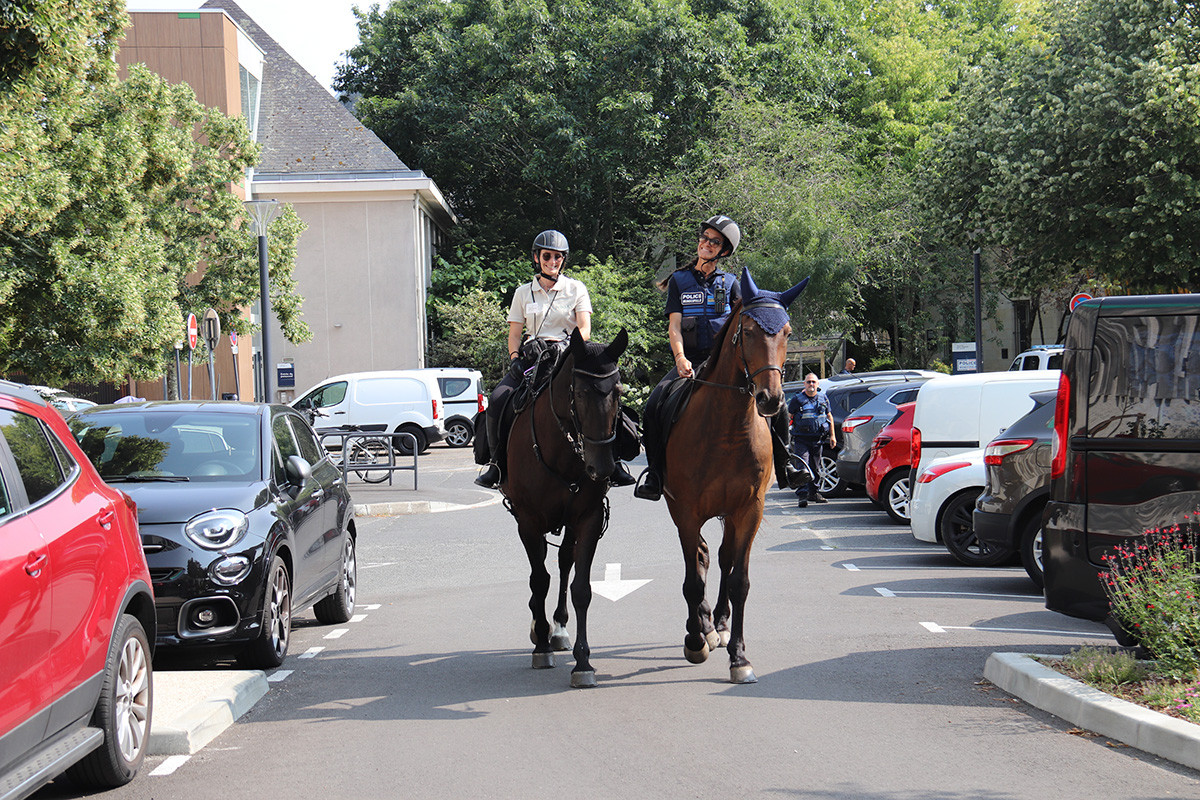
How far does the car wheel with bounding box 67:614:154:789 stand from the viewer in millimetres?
5332

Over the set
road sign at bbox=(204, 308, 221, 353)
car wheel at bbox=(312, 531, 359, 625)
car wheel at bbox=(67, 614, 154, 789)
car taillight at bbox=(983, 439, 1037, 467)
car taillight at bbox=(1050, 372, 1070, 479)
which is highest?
road sign at bbox=(204, 308, 221, 353)

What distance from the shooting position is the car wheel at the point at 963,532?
12781 mm

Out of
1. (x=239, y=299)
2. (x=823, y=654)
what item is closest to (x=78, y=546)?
(x=823, y=654)

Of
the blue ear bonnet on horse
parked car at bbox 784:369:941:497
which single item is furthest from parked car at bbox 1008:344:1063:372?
the blue ear bonnet on horse

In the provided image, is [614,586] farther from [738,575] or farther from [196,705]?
[196,705]

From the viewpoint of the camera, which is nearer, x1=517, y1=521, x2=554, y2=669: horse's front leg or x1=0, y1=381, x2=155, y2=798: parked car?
x1=0, y1=381, x2=155, y2=798: parked car

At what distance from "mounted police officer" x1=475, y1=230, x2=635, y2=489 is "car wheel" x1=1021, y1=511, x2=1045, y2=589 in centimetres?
458

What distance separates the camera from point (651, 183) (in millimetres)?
45875

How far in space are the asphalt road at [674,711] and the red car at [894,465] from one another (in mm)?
4757

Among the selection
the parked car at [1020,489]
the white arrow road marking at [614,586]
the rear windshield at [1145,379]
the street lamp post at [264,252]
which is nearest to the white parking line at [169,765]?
the rear windshield at [1145,379]

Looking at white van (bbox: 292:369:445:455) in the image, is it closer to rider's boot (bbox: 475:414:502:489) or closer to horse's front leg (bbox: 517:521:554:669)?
rider's boot (bbox: 475:414:502:489)

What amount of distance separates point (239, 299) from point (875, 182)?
24.3 m

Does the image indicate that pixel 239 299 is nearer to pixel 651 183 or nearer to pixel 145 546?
pixel 651 183

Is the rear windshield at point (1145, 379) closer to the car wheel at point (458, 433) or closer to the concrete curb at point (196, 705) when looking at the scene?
the concrete curb at point (196, 705)
